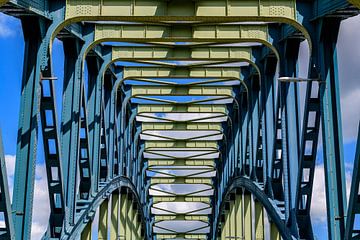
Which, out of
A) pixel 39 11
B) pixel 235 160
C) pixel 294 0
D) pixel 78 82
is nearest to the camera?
pixel 39 11

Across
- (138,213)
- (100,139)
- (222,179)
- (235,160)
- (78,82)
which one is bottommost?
(138,213)

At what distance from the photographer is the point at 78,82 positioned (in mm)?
23625

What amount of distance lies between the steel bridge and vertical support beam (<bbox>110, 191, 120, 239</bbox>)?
3.7 inches

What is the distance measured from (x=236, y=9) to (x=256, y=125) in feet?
36.9

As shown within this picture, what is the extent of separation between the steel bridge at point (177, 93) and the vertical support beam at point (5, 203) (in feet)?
0.08

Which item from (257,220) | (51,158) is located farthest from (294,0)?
(257,220)

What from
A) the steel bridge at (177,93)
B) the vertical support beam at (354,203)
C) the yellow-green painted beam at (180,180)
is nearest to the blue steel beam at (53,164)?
the steel bridge at (177,93)

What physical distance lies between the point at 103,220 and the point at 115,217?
6.14 meters

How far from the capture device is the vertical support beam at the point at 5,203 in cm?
1515

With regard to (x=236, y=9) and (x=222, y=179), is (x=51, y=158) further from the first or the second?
(x=222, y=179)

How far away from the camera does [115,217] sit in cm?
3875

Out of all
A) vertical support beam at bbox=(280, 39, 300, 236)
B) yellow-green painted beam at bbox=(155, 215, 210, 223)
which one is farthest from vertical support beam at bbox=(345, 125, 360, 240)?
yellow-green painted beam at bbox=(155, 215, 210, 223)

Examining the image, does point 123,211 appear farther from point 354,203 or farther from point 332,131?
point 354,203

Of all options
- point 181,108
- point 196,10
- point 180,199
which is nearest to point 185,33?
point 196,10
